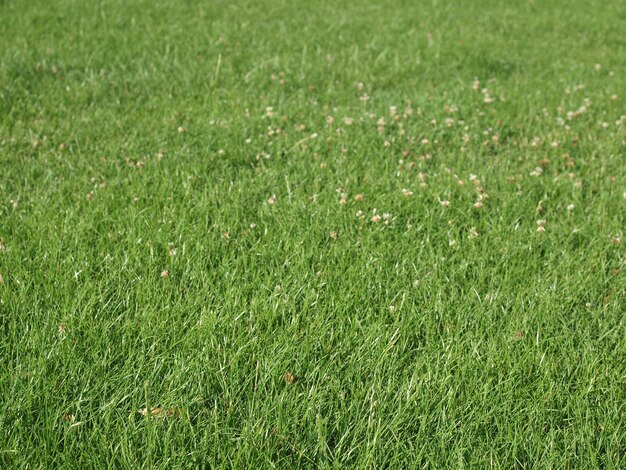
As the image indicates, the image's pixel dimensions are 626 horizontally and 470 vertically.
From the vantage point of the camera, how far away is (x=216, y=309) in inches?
119

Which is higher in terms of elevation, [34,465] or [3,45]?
[3,45]

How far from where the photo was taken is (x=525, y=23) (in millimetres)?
9406

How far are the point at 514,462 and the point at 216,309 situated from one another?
4.66ft

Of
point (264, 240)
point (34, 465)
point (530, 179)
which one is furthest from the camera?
point (530, 179)

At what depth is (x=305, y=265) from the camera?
3418 mm

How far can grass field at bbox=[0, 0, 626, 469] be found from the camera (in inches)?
97.4

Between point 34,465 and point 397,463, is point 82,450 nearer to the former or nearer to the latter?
point 34,465

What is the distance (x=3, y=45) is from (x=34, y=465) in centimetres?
576

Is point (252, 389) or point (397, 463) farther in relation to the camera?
point (252, 389)

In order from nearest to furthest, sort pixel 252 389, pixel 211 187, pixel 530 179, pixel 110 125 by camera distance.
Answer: pixel 252 389, pixel 211 187, pixel 530 179, pixel 110 125

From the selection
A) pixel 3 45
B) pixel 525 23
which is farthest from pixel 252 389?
pixel 525 23

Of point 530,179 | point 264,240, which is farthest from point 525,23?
point 264,240

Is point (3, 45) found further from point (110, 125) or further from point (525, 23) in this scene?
point (525, 23)

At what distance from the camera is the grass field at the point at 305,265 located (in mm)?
2475
